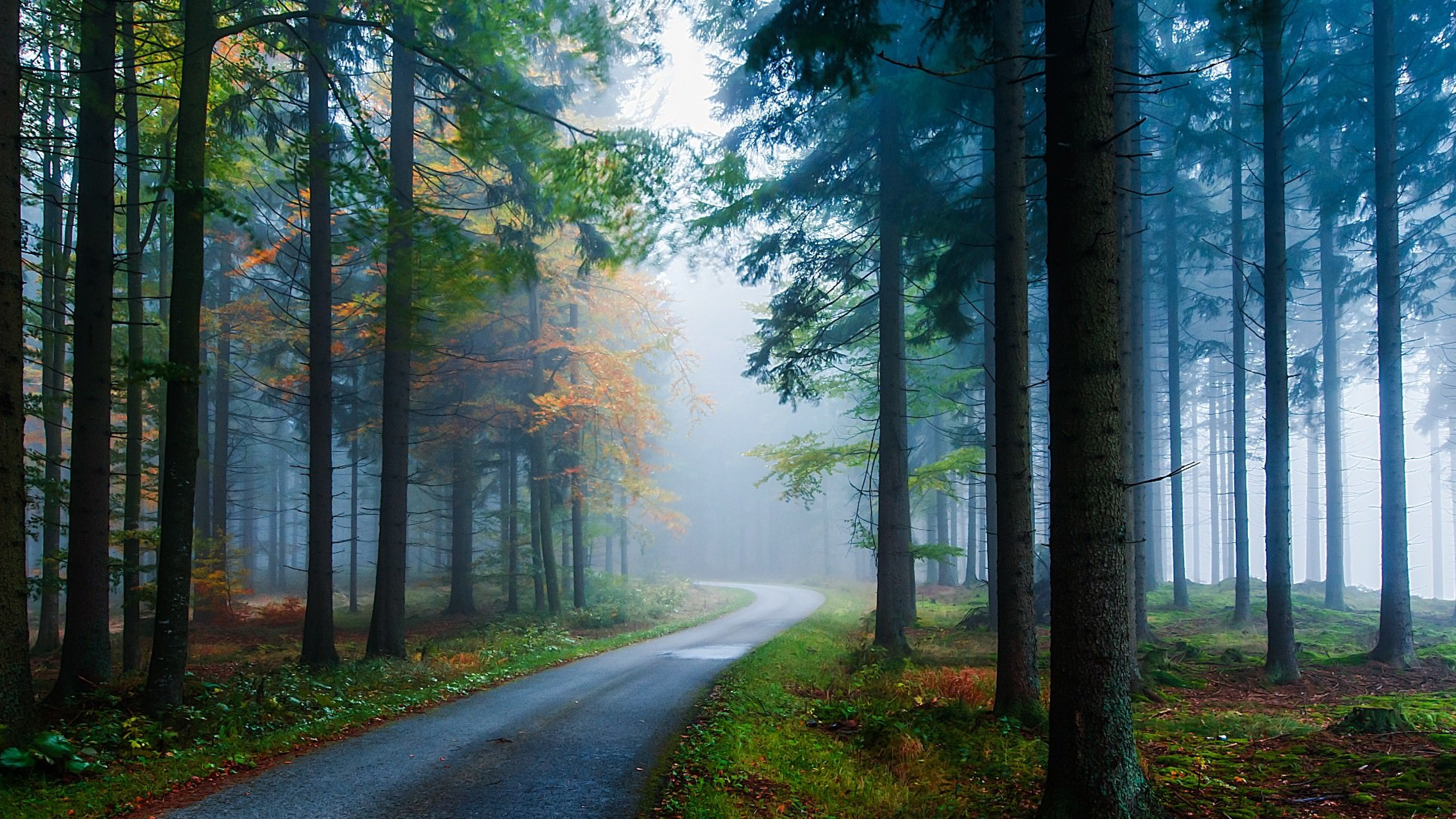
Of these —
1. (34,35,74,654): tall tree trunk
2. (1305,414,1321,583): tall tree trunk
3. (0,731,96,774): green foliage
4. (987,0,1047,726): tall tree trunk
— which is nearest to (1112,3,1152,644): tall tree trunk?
(987,0,1047,726): tall tree trunk

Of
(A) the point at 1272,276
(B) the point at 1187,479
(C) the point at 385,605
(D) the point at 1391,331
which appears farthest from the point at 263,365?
(B) the point at 1187,479

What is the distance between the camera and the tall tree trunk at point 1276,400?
11.6 meters

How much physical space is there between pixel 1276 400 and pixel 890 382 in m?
6.28

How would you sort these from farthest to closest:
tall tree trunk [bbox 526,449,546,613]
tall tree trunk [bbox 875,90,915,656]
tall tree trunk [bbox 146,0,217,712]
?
tall tree trunk [bbox 526,449,546,613] < tall tree trunk [bbox 875,90,915,656] < tall tree trunk [bbox 146,0,217,712]

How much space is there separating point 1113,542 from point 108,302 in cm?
1229

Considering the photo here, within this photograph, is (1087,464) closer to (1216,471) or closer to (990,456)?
(990,456)

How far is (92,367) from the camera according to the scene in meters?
9.98

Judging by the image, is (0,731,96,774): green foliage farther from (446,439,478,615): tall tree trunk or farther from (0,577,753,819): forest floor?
(446,439,478,615): tall tree trunk

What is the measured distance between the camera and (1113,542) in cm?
515

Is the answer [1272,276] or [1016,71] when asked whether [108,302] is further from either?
[1272,276]

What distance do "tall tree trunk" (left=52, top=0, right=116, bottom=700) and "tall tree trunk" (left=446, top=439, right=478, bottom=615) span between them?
44.2ft

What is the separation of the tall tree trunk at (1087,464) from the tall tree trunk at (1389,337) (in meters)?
11.5

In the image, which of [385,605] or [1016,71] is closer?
[1016,71]

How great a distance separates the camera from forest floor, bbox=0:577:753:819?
612cm
